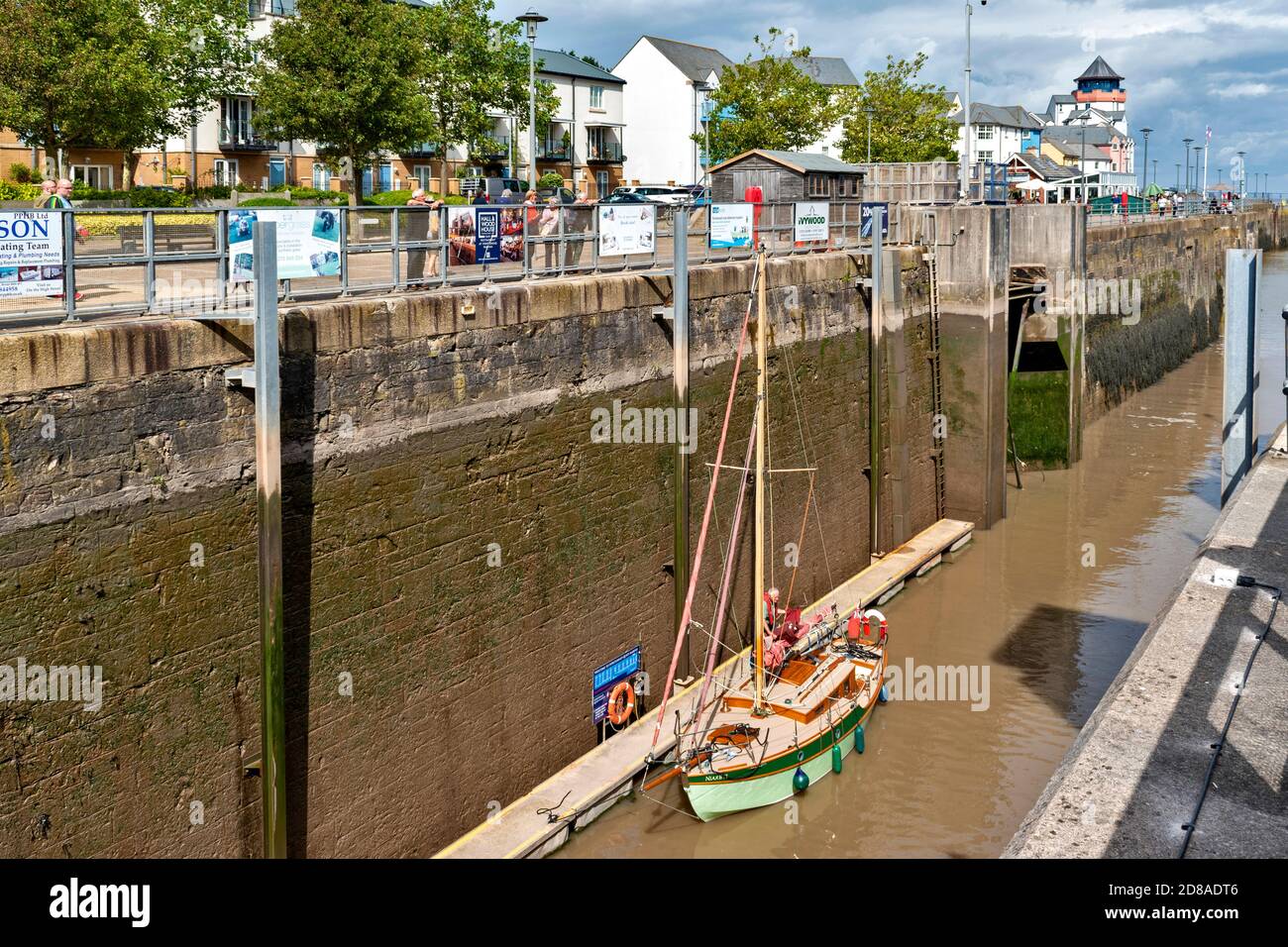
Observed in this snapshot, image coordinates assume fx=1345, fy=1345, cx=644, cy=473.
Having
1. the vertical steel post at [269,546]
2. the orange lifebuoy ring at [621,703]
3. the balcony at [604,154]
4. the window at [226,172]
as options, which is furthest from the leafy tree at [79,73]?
the balcony at [604,154]

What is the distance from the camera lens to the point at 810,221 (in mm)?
23844

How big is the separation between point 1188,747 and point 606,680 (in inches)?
341

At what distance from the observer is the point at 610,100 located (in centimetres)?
7631

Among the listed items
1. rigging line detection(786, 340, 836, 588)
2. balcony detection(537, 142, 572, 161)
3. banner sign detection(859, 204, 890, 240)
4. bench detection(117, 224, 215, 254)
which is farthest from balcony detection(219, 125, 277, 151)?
bench detection(117, 224, 215, 254)

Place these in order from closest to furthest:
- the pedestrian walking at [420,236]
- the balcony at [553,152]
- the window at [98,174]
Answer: the pedestrian walking at [420,236], the window at [98,174], the balcony at [553,152]

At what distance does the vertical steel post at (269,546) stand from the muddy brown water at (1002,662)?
3.87 meters

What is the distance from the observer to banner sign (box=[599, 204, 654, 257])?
699 inches

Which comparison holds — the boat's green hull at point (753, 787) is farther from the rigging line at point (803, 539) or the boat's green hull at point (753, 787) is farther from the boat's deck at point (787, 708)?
the rigging line at point (803, 539)

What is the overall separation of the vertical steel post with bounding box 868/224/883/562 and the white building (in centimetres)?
Answer: 5261

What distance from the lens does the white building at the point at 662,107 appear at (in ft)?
253

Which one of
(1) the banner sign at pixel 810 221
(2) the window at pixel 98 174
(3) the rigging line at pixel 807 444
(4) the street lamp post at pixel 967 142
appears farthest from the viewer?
(2) the window at pixel 98 174

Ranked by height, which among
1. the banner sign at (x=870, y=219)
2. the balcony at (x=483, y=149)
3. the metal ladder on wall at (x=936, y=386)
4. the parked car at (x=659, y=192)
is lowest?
the metal ladder on wall at (x=936, y=386)

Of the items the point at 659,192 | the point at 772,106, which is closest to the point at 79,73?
the point at 659,192
